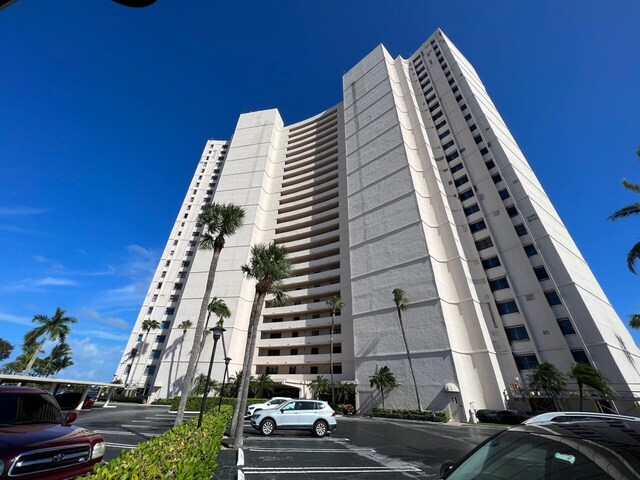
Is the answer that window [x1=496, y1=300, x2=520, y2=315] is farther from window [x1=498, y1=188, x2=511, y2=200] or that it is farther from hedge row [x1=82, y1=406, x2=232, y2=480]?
hedge row [x1=82, y1=406, x2=232, y2=480]

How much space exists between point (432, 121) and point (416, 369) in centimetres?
4199

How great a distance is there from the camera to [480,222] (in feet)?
128

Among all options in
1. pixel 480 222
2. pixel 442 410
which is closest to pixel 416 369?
pixel 442 410

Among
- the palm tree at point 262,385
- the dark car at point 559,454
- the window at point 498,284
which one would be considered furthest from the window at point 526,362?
the dark car at point 559,454

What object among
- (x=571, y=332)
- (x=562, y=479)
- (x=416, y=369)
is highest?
(x=571, y=332)

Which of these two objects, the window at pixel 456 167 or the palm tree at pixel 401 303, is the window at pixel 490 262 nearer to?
the palm tree at pixel 401 303

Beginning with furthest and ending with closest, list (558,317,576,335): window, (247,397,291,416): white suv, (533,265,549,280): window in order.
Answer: (533,265,549,280): window
(558,317,576,335): window
(247,397,291,416): white suv

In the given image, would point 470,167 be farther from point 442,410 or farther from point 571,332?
point 442,410

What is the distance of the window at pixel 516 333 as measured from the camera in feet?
102

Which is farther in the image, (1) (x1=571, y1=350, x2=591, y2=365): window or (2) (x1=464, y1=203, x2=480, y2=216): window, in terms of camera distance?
(2) (x1=464, y1=203, x2=480, y2=216): window

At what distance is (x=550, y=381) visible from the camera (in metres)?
25.5

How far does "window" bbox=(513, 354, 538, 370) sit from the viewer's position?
29.7m

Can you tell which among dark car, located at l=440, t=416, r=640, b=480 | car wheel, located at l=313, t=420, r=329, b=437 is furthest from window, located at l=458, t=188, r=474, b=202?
dark car, located at l=440, t=416, r=640, b=480

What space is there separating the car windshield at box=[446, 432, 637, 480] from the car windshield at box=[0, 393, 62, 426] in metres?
7.11
